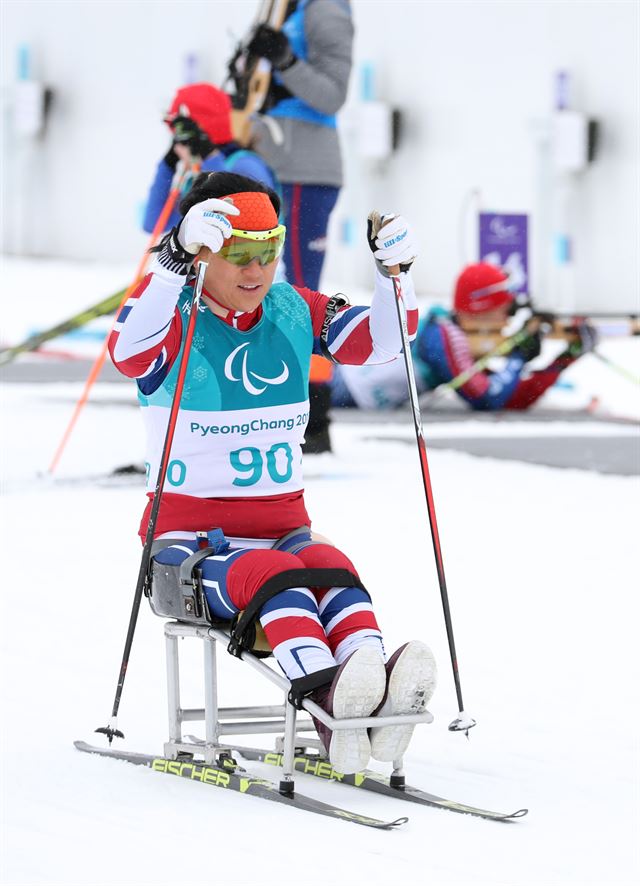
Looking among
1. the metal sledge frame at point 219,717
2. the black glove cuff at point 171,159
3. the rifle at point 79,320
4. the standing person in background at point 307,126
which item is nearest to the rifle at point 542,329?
the standing person in background at point 307,126

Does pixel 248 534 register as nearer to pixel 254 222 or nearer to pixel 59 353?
pixel 254 222

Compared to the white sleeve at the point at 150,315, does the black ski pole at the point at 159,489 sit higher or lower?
lower

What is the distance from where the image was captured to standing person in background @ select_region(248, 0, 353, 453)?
277 inches

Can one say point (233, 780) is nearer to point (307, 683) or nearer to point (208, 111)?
point (307, 683)

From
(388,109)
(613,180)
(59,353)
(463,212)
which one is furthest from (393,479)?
(388,109)

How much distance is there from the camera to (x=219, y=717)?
317 centimetres

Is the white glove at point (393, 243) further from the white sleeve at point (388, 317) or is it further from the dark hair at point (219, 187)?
the dark hair at point (219, 187)

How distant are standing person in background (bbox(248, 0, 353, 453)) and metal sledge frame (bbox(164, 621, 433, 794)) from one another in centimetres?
377

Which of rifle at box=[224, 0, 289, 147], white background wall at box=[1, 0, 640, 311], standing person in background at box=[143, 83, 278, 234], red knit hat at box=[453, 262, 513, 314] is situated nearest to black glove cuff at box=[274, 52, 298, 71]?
rifle at box=[224, 0, 289, 147]

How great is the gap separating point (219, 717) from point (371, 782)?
0.31 metres

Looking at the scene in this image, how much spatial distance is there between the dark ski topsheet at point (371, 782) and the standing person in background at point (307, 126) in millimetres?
3780

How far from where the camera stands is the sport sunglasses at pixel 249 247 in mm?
3264

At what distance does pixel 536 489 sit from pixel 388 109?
10.4 m

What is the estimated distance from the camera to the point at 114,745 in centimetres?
338
